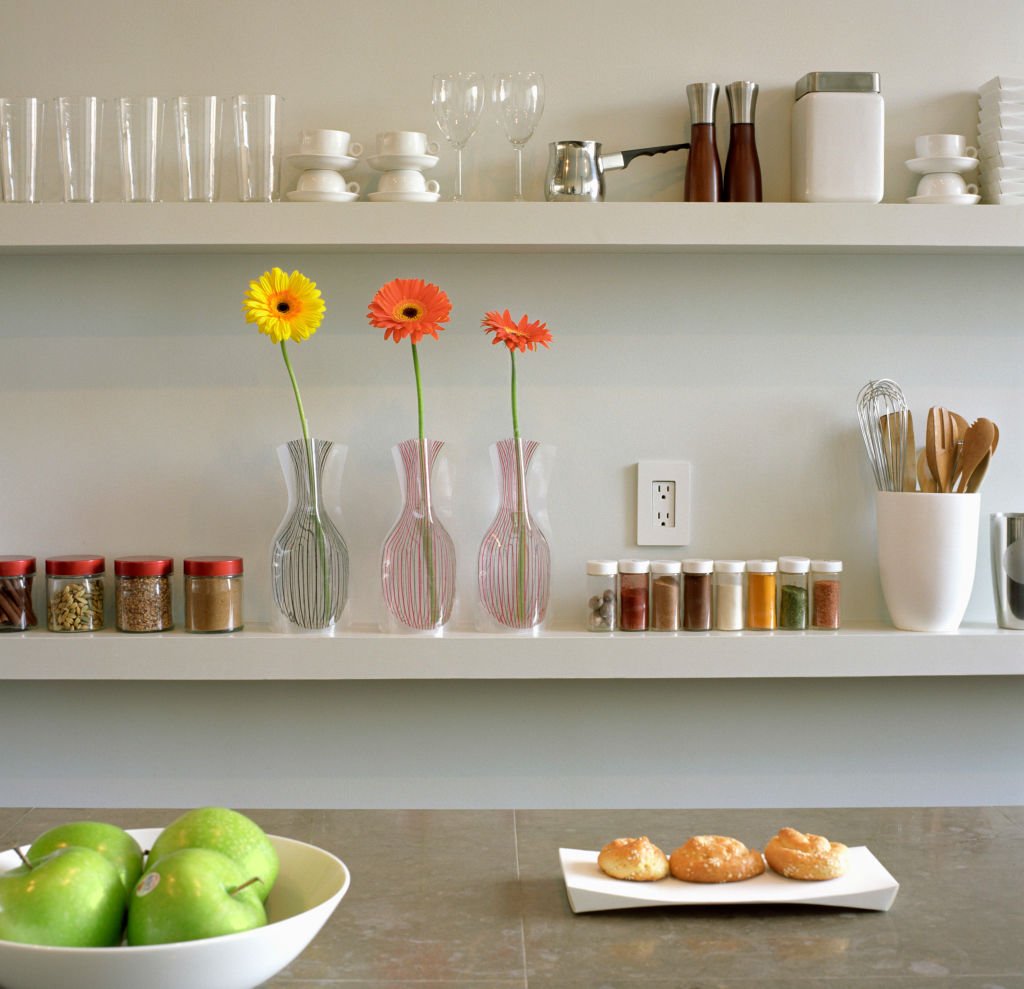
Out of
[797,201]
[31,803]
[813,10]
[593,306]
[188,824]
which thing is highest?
[813,10]

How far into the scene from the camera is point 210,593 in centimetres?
180

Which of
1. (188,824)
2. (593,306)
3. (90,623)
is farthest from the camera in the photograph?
(593,306)

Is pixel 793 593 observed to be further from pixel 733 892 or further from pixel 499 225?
pixel 733 892

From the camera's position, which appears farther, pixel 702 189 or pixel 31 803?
pixel 31 803

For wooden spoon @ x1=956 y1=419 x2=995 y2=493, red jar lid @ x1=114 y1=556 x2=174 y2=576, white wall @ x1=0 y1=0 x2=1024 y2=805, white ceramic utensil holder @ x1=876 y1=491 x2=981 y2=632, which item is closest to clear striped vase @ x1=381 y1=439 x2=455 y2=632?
white wall @ x1=0 y1=0 x2=1024 y2=805

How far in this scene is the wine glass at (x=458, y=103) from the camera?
1799 millimetres

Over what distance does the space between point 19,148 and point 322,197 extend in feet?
1.49

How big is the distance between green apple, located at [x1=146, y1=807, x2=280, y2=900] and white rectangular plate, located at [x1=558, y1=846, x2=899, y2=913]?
27 centimetres

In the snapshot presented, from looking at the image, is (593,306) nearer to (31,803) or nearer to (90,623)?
(90,623)

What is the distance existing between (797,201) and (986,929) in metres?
1.16

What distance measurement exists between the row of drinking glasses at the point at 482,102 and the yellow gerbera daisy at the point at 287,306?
340 millimetres

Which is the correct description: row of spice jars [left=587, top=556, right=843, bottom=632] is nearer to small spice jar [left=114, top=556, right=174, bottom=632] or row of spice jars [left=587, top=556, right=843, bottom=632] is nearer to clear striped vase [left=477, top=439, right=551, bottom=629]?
clear striped vase [left=477, top=439, right=551, bottom=629]

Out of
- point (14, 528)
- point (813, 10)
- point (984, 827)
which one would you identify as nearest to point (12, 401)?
point (14, 528)

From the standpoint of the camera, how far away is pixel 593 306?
1930 mm
